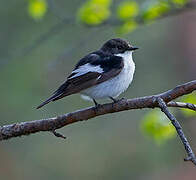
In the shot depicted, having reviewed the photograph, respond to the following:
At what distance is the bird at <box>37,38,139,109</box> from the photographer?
481 cm

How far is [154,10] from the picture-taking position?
5320 millimetres

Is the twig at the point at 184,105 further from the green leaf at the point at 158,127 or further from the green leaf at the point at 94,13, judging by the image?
the green leaf at the point at 94,13

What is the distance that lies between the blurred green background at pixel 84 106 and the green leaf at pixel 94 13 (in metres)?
4.36

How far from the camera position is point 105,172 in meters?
10.3

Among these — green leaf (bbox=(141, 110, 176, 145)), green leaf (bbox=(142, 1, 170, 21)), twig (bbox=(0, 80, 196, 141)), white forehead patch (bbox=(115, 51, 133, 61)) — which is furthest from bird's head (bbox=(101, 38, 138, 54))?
twig (bbox=(0, 80, 196, 141))

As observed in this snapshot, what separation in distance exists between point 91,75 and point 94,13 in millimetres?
844

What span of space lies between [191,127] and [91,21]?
14.6 feet

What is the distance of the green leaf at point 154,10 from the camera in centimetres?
527

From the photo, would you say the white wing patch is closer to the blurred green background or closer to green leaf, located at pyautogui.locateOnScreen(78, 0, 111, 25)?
green leaf, located at pyautogui.locateOnScreen(78, 0, 111, 25)

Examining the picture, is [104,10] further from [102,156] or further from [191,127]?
[102,156]

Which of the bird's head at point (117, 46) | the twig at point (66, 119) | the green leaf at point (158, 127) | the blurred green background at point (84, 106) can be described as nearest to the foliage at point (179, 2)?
the bird's head at point (117, 46)

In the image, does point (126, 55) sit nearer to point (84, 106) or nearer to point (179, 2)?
point (179, 2)

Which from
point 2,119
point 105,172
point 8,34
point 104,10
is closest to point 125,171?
point 105,172

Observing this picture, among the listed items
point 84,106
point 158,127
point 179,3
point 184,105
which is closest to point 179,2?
point 179,3
